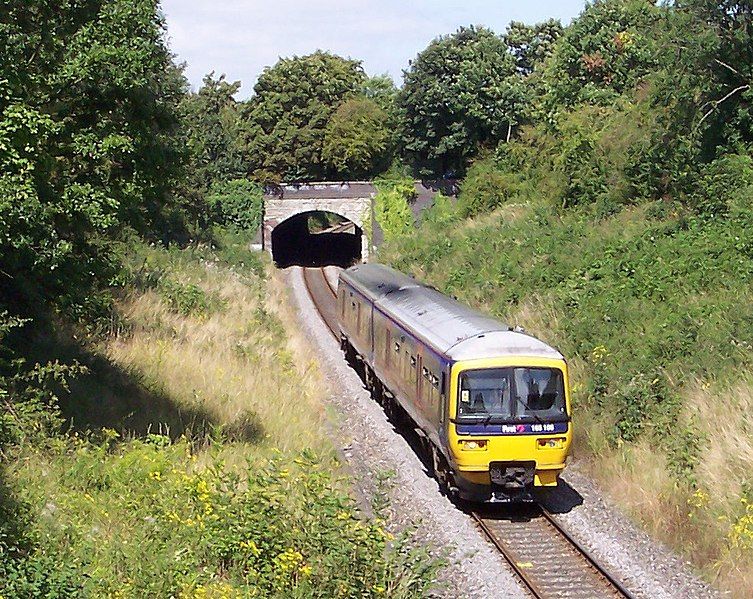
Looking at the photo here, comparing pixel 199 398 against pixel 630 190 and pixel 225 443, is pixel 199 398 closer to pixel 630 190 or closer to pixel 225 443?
pixel 225 443

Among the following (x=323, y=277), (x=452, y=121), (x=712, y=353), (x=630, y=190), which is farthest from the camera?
(x=452, y=121)

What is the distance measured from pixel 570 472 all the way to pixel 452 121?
34026mm

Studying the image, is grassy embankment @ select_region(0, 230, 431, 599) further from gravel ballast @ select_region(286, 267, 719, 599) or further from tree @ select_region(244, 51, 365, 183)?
tree @ select_region(244, 51, 365, 183)

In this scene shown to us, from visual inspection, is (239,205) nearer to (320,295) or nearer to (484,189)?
(320,295)

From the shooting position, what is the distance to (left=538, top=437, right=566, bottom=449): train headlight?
12531 mm

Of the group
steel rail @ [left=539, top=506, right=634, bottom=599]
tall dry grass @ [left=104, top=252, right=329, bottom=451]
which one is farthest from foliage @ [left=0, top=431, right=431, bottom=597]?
tall dry grass @ [left=104, top=252, right=329, bottom=451]

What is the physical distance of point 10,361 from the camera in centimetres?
1270

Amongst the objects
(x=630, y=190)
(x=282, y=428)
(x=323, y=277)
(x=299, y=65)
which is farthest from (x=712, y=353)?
(x=299, y=65)

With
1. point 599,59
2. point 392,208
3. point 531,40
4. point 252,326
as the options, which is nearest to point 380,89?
point 531,40

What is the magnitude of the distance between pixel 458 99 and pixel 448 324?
3225 centimetres

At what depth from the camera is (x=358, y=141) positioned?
163 ft

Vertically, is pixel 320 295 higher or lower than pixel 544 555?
lower

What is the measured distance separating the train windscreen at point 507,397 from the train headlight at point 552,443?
27 cm

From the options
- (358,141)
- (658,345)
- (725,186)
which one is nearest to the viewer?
(658,345)
